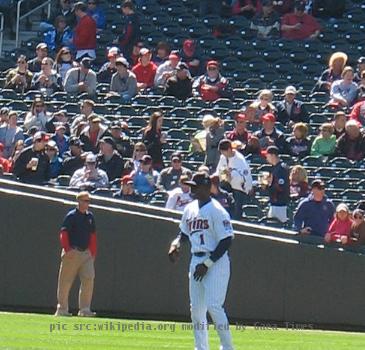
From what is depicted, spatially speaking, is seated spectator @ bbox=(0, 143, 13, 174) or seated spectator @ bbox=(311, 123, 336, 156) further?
seated spectator @ bbox=(0, 143, 13, 174)

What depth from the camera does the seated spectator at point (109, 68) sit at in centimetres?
2298

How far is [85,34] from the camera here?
2436 cm

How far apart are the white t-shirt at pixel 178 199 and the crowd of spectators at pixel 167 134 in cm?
1

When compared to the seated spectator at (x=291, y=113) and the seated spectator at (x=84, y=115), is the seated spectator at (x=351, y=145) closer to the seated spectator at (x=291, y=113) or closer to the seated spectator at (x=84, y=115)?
the seated spectator at (x=291, y=113)

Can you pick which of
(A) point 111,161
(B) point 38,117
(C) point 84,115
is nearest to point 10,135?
(B) point 38,117

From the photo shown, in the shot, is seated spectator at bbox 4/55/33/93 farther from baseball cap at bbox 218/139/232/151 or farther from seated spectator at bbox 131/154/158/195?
baseball cap at bbox 218/139/232/151

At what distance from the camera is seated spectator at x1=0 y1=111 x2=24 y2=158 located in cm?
2122

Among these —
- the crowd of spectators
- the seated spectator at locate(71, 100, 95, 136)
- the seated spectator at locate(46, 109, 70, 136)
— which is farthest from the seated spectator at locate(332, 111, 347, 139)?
the seated spectator at locate(46, 109, 70, 136)

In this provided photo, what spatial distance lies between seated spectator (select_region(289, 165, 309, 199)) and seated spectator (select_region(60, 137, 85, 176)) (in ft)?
10.7

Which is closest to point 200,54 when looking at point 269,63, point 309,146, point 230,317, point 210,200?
point 269,63

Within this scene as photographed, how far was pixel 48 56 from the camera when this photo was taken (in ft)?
80.5

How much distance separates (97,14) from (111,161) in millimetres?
5922

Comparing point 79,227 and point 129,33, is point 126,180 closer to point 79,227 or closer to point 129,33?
point 79,227

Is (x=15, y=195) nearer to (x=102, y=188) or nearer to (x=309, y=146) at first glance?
(x=102, y=188)
